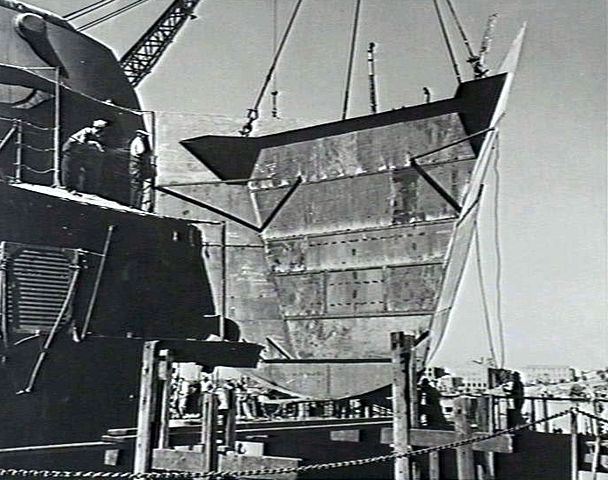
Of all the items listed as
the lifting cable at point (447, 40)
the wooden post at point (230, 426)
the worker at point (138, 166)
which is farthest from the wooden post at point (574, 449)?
the worker at point (138, 166)

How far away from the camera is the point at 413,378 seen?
2.88 m

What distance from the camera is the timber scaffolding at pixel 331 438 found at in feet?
8.80

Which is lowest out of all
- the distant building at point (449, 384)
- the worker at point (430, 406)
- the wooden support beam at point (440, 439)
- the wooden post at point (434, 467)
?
the wooden post at point (434, 467)

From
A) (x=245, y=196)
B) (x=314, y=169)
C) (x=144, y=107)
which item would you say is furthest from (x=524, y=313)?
(x=144, y=107)

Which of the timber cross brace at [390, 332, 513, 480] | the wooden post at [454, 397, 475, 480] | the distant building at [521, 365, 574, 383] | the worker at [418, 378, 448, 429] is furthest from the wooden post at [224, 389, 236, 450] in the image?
the distant building at [521, 365, 574, 383]

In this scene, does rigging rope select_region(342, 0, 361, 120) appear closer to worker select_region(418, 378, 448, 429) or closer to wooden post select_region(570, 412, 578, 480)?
worker select_region(418, 378, 448, 429)

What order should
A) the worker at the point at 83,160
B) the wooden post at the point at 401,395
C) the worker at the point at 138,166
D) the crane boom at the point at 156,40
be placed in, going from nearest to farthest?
1. the wooden post at the point at 401,395
2. the crane boom at the point at 156,40
3. the worker at the point at 83,160
4. the worker at the point at 138,166

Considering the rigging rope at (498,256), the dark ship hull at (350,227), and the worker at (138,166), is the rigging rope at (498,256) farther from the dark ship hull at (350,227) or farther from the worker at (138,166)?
the worker at (138,166)

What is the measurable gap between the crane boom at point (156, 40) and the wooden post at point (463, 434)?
193 centimetres

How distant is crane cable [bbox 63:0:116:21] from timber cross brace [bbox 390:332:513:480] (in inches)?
73.0

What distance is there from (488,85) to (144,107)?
1659 mm

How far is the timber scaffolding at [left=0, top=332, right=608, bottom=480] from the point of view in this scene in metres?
2.68

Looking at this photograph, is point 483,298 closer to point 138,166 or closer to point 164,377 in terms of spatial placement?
point 164,377

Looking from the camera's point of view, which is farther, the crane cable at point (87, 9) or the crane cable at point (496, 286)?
the crane cable at point (87, 9)
